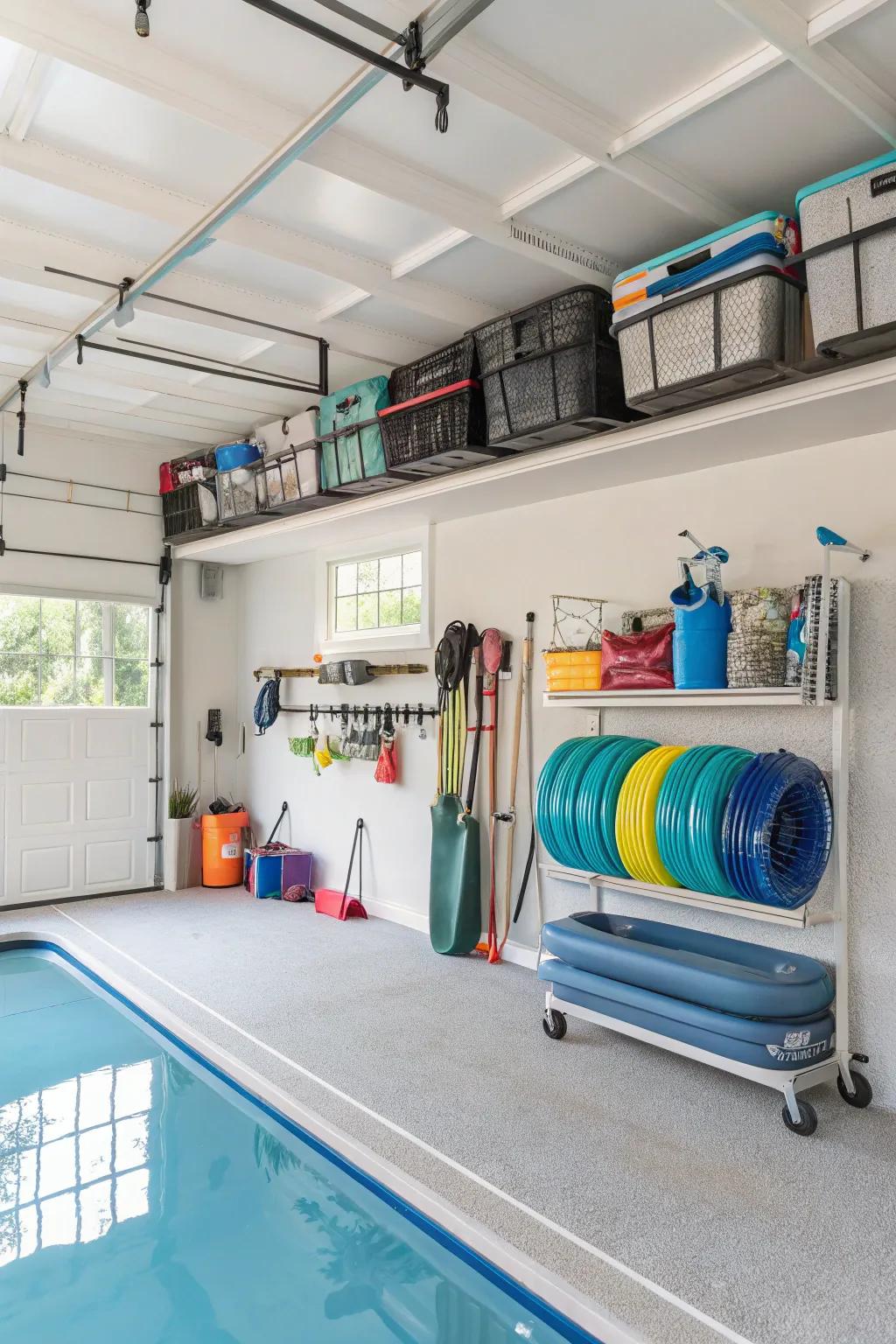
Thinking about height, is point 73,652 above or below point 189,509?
below

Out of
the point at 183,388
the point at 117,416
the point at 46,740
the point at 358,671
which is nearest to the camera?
the point at 183,388

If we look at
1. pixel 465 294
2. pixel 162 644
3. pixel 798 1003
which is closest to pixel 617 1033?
pixel 798 1003

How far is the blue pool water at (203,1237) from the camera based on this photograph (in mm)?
2383

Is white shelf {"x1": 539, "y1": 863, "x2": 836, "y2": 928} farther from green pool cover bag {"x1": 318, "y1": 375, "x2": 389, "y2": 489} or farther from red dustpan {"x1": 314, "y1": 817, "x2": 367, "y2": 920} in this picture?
green pool cover bag {"x1": 318, "y1": 375, "x2": 389, "y2": 489}

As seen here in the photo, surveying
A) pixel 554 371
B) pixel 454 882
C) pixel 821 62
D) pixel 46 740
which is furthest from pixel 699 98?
pixel 46 740

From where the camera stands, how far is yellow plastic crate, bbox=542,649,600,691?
14.5ft

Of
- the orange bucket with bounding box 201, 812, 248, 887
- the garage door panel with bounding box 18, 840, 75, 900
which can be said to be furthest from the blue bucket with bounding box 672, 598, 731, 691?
the garage door panel with bounding box 18, 840, 75, 900

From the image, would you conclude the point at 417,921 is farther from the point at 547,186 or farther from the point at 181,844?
the point at 547,186

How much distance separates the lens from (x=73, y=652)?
22.5ft

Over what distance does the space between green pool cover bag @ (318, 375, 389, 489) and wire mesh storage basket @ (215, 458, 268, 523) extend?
0.72m

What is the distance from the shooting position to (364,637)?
6.46m

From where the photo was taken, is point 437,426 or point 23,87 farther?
point 437,426

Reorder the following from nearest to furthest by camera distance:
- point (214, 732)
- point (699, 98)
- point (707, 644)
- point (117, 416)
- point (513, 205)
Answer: point (699, 98)
point (513, 205)
point (707, 644)
point (117, 416)
point (214, 732)

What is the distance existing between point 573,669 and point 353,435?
1.89 meters
